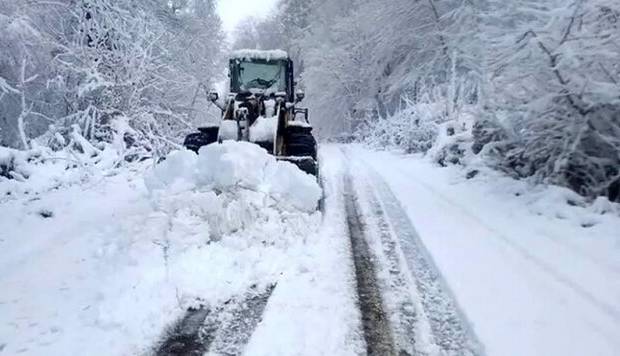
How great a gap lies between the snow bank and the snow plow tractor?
1.45 meters

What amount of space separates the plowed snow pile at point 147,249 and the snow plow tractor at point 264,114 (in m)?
1.70

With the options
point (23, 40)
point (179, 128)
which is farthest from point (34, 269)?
point (179, 128)

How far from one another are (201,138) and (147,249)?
179 inches

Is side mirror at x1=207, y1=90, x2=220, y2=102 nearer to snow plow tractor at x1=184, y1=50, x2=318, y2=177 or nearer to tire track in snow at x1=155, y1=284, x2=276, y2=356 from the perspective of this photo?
snow plow tractor at x1=184, y1=50, x2=318, y2=177

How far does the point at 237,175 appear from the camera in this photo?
20.1 ft

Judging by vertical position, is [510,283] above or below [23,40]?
below

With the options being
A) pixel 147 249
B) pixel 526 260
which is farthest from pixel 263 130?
pixel 526 260

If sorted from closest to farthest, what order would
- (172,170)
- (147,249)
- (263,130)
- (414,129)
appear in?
(147,249) < (172,170) < (263,130) < (414,129)

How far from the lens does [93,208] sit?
720 centimetres

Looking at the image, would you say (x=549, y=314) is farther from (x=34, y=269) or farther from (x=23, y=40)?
(x=23, y=40)

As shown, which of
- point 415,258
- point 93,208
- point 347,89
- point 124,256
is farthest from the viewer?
point 347,89

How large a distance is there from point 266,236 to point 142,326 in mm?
2207

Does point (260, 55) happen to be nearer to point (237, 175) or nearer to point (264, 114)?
point (264, 114)

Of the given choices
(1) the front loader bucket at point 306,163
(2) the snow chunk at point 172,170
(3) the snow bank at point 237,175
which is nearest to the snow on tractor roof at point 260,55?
(1) the front loader bucket at point 306,163
